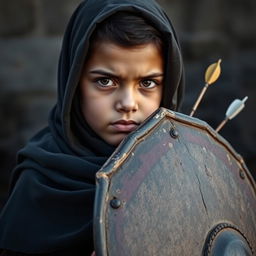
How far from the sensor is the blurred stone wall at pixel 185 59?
14.5 ft

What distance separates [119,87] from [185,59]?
104 inches

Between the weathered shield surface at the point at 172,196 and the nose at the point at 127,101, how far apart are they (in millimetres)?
138

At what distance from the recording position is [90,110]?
2.32 m

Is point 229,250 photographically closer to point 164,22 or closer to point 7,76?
point 164,22

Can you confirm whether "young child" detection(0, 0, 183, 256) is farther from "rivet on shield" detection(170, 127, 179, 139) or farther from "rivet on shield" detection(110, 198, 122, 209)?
"rivet on shield" detection(110, 198, 122, 209)

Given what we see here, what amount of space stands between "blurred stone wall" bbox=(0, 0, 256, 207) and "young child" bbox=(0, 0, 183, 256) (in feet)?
6.67

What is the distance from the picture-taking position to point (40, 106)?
4.50 metres

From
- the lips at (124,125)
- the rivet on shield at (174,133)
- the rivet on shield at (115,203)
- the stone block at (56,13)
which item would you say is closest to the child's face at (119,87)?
the lips at (124,125)

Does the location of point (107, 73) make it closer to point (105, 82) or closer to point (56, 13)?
point (105, 82)

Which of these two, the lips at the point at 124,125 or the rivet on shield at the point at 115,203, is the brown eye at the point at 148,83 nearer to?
the lips at the point at 124,125

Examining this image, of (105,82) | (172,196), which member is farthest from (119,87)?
(172,196)

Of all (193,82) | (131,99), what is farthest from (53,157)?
(193,82)

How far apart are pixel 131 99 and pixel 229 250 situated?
46 centimetres

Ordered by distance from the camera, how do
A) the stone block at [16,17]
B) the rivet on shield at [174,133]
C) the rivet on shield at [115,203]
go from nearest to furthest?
the rivet on shield at [115,203] → the rivet on shield at [174,133] → the stone block at [16,17]
